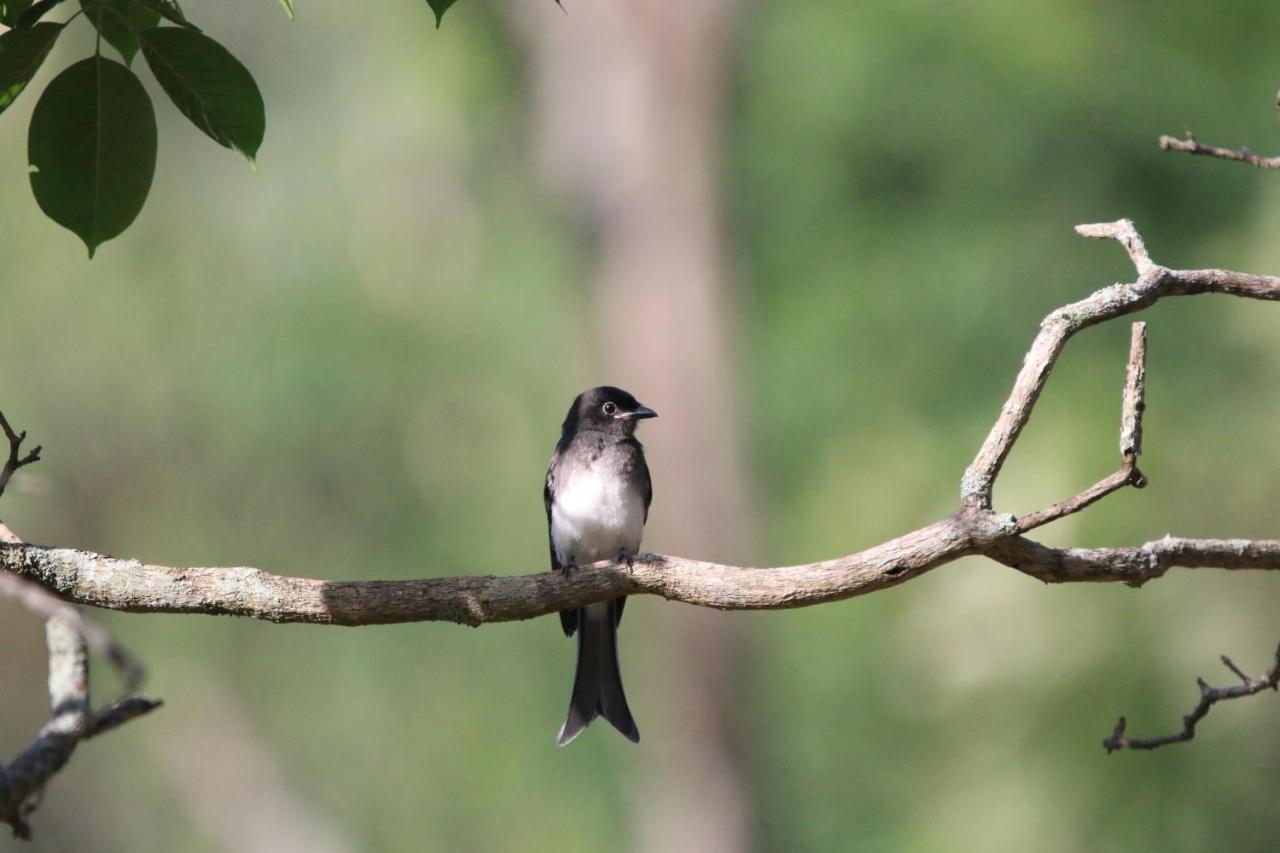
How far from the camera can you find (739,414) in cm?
1252

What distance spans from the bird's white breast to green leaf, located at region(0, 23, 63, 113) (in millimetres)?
3628

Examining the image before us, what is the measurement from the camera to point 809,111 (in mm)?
14695

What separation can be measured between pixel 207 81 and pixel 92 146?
24cm

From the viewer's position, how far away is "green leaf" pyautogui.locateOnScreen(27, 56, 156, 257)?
2684 mm

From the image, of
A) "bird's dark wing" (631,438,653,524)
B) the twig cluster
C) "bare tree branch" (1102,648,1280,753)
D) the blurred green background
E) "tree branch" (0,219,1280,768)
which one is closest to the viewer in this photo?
the twig cluster

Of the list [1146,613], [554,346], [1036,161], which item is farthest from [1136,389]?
[554,346]

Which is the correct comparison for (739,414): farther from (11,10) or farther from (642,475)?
(11,10)

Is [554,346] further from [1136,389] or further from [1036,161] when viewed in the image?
[1136,389]

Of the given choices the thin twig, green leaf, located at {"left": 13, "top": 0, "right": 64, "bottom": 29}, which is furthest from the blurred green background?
green leaf, located at {"left": 13, "top": 0, "right": 64, "bottom": 29}

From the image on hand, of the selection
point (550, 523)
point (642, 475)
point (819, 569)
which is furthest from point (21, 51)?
point (550, 523)

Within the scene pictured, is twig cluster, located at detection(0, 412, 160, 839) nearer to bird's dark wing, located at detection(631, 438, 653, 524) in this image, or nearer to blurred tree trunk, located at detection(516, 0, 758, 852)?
bird's dark wing, located at detection(631, 438, 653, 524)

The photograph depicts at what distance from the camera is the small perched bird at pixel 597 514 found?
234 inches

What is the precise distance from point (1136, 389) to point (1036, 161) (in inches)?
423

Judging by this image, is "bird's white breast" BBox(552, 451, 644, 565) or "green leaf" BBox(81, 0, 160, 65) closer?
"green leaf" BBox(81, 0, 160, 65)
